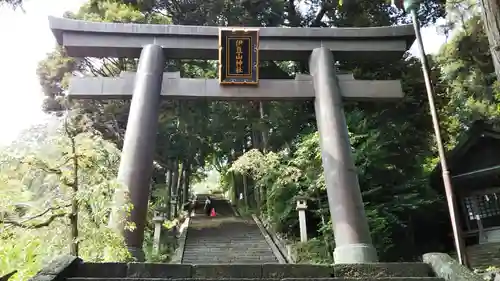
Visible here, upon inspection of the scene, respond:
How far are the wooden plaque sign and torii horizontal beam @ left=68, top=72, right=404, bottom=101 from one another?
0.20 m

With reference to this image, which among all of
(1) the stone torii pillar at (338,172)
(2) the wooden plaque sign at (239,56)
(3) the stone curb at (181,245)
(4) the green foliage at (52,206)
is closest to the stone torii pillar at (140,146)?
(4) the green foliage at (52,206)

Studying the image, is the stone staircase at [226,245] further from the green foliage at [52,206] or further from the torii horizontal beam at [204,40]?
the green foliage at [52,206]

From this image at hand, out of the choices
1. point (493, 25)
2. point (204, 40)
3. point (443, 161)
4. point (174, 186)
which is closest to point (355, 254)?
point (443, 161)

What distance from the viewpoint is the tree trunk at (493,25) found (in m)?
5.05

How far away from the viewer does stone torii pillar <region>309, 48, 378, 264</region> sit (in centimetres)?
741

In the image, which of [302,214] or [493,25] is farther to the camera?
[302,214]

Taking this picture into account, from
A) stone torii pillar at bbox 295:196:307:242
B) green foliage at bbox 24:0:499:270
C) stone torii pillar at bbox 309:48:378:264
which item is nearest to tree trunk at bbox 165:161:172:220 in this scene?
green foliage at bbox 24:0:499:270

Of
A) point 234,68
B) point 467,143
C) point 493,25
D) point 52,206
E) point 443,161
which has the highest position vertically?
point 234,68

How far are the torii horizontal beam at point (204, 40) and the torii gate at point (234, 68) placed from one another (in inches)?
0.8

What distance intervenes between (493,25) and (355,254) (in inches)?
160

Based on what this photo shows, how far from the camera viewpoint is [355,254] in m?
7.23

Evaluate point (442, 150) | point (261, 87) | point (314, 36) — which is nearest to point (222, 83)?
point (261, 87)

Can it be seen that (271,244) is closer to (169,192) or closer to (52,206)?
(169,192)

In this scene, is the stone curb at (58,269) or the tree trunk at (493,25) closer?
the stone curb at (58,269)
